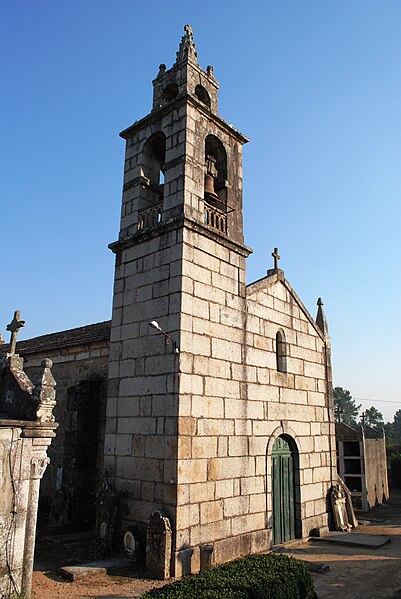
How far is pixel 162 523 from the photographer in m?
7.62

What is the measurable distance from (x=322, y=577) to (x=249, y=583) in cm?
344

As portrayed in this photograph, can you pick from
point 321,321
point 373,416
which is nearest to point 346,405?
point 373,416

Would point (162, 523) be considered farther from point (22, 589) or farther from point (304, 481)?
point (304, 481)

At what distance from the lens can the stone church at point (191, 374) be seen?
8.41m

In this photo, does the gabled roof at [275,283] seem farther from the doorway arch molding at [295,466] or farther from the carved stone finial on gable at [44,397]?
the carved stone finial on gable at [44,397]

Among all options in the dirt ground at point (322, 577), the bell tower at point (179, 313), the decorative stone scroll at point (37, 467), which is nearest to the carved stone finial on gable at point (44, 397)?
the decorative stone scroll at point (37, 467)

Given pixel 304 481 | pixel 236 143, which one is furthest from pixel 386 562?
pixel 236 143

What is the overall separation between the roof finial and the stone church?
0.12ft

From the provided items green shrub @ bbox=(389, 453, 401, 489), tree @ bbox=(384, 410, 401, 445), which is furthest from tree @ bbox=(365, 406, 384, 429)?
green shrub @ bbox=(389, 453, 401, 489)

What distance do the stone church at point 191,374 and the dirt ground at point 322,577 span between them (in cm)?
78

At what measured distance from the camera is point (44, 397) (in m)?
6.70

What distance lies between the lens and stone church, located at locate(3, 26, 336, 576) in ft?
27.6

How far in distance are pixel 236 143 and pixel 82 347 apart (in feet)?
21.5

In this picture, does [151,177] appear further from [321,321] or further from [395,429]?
[395,429]
